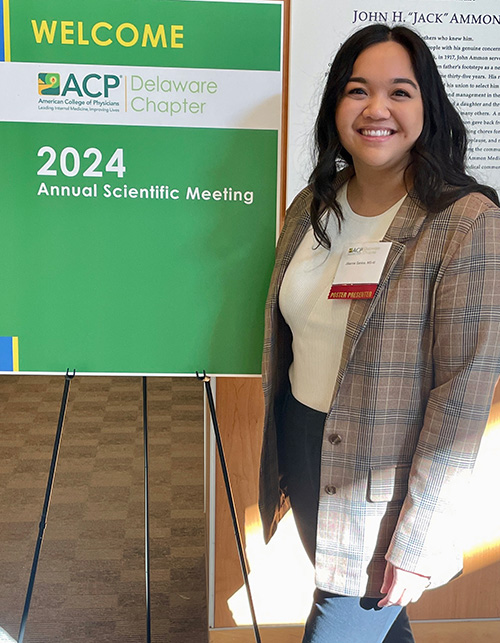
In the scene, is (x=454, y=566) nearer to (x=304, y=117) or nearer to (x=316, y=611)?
(x=316, y=611)

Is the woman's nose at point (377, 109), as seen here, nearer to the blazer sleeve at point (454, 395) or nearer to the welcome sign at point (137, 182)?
the blazer sleeve at point (454, 395)

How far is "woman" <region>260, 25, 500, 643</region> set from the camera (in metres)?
1.22

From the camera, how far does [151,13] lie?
1.60m

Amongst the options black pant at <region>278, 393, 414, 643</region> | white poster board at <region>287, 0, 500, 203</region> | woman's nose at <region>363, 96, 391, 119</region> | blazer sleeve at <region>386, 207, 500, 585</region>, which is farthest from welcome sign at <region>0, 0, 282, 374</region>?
blazer sleeve at <region>386, 207, 500, 585</region>

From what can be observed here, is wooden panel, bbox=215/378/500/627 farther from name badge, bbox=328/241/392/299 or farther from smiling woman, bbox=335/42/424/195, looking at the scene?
smiling woman, bbox=335/42/424/195

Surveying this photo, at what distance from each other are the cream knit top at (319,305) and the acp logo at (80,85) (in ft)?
1.91

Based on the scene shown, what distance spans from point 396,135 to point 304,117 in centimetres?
58

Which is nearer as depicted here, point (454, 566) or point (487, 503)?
point (454, 566)

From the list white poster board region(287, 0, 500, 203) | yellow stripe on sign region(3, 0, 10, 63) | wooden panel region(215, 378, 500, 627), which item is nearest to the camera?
yellow stripe on sign region(3, 0, 10, 63)

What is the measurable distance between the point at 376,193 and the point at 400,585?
74cm

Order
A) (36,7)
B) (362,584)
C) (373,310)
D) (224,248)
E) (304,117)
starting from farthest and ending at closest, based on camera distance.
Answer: (304,117)
(224,248)
(36,7)
(362,584)
(373,310)

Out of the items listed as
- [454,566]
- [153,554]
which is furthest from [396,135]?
[153,554]

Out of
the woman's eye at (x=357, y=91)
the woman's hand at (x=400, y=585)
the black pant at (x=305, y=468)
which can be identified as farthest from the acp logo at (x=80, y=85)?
the woman's hand at (x=400, y=585)

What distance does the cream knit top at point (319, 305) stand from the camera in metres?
1.37
